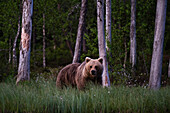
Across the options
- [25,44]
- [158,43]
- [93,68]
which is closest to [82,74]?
[93,68]

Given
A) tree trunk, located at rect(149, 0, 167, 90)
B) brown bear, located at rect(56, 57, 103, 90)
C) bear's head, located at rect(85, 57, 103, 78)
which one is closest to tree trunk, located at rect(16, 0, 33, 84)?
brown bear, located at rect(56, 57, 103, 90)

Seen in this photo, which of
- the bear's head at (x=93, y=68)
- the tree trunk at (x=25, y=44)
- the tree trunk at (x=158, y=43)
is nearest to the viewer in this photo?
the bear's head at (x=93, y=68)

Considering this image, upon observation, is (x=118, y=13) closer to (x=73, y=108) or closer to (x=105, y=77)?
(x=105, y=77)

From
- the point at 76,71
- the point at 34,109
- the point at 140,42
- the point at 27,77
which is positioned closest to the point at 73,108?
the point at 34,109

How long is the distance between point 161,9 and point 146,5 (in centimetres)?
1145

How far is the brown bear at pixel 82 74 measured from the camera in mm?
8047

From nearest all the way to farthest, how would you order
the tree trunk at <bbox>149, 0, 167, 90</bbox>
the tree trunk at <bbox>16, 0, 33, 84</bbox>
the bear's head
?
the bear's head < the tree trunk at <bbox>149, 0, 167, 90</bbox> < the tree trunk at <bbox>16, 0, 33, 84</bbox>

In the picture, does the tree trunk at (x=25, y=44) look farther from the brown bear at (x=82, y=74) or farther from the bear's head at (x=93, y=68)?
the bear's head at (x=93, y=68)

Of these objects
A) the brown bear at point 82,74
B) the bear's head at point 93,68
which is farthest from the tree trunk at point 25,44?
the bear's head at point 93,68

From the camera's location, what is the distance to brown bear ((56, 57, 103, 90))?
26.4ft

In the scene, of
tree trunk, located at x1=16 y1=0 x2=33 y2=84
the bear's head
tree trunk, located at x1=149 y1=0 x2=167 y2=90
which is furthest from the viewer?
tree trunk, located at x1=16 y1=0 x2=33 y2=84

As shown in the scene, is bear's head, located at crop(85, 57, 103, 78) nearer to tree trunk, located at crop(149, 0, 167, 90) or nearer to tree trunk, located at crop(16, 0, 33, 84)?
tree trunk, located at crop(149, 0, 167, 90)

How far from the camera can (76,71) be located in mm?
9133

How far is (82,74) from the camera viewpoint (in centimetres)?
838
